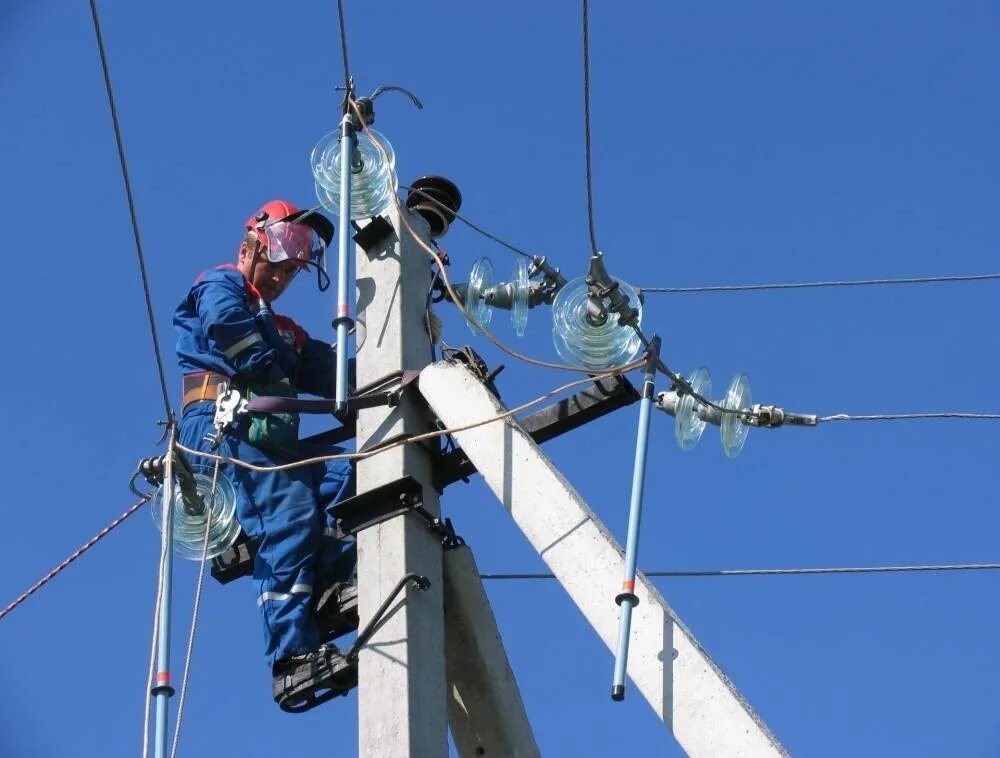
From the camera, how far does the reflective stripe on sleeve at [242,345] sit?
743 cm

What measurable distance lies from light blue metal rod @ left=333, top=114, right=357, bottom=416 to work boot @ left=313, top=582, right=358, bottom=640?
0.69 meters

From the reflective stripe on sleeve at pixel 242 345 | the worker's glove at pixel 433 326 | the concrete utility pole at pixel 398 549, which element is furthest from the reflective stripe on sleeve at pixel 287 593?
the reflective stripe on sleeve at pixel 242 345

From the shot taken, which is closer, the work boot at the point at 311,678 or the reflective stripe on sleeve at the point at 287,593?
the work boot at the point at 311,678

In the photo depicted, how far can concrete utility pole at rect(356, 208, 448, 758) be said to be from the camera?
5699 millimetres

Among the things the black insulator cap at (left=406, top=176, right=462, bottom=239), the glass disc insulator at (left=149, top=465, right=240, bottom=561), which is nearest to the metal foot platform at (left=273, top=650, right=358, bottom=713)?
the glass disc insulator at (left=149, top=465, right=240, bottom=561)

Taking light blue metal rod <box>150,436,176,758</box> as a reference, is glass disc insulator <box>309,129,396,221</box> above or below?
above

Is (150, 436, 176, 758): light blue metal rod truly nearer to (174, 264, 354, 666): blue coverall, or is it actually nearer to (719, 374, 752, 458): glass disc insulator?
(174, 264, 354, 666): blue coverall

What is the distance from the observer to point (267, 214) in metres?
8.30

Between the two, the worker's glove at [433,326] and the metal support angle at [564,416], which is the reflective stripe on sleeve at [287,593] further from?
the worker's glove at [433,326]

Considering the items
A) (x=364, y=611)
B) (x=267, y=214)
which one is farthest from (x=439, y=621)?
(x=267, y=214)

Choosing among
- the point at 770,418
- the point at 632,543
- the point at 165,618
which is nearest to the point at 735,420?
the point at 770,418

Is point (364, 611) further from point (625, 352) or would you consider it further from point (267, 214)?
point (267, 214)

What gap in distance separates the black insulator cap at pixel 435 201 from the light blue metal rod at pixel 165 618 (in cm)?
150

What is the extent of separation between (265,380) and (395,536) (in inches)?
60.9
